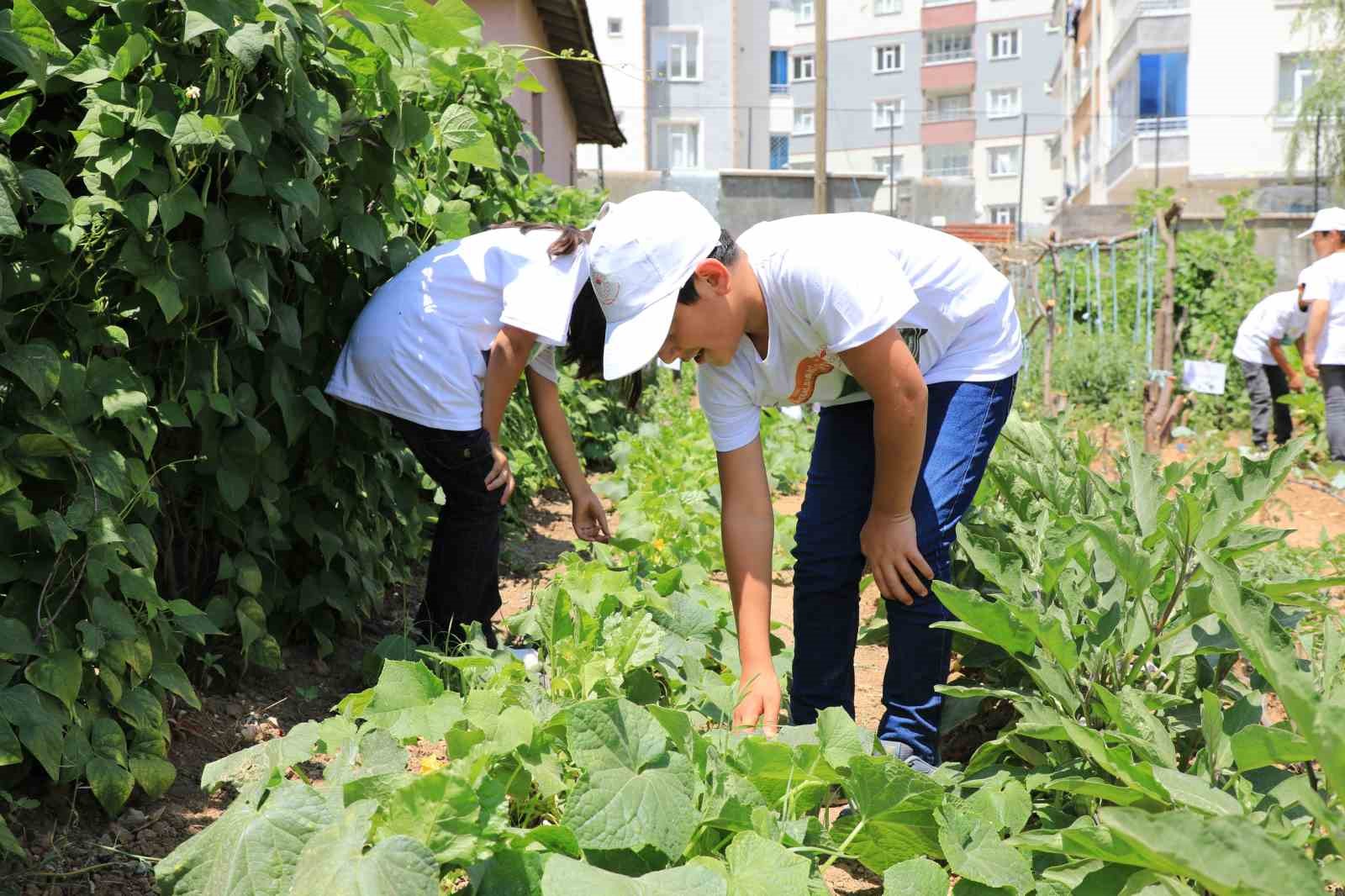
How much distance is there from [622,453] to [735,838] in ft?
15.7

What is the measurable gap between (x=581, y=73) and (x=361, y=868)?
1244cm

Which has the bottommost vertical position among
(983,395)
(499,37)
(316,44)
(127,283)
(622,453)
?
(622,453)

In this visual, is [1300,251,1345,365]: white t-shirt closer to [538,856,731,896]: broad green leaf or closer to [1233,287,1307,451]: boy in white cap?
[1233,287,1307,451]: boy in white cap

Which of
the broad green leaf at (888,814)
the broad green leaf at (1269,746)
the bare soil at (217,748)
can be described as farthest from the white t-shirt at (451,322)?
the broad green leaf at (1269,746)

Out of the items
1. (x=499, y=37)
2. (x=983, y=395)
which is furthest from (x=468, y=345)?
(x=499, y=37)

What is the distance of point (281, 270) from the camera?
2.99 meters

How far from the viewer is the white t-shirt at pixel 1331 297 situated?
6.96 metres

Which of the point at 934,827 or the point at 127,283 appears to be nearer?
the point at 934,827

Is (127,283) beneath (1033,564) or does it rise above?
above

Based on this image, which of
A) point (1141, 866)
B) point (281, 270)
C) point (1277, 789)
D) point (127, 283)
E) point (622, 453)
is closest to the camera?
point (1141, 866)

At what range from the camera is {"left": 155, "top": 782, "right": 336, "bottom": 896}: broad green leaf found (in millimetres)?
1705

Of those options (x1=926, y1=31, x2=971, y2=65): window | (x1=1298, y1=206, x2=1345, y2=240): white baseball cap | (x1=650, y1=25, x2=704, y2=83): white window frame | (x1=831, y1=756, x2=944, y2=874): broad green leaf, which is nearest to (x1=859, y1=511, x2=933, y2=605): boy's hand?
(x1=831, y1=756, x2=944, y2=874): broad green leaf

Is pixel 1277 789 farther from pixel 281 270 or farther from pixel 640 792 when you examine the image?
pixel 281 270

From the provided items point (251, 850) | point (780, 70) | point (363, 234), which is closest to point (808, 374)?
point (363, 234)
